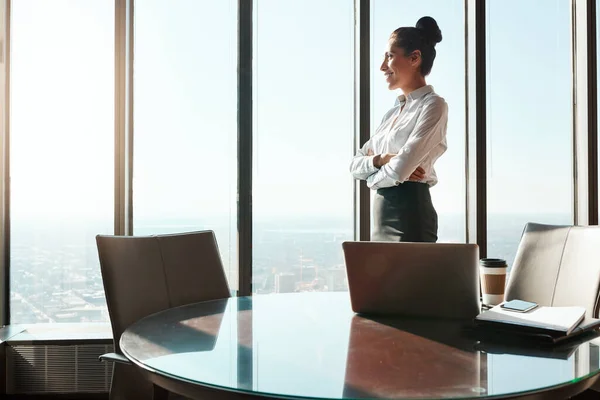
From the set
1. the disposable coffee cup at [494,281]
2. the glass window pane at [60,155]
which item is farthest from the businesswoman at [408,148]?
the glass window pane at [60,155]

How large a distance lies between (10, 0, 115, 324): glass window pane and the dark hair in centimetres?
160

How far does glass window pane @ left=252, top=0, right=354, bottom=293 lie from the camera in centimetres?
298

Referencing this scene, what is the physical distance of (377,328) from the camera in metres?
1.32

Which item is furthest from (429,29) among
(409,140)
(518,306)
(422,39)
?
(518,306)

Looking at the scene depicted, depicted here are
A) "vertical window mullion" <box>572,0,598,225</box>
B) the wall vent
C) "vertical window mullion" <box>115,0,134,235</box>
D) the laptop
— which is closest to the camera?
the laptop

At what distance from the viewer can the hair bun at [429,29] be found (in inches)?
88.7

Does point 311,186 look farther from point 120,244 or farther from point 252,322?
point 252,322

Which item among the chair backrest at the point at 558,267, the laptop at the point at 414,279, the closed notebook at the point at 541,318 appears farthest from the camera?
the chair backrest at the point at 558,267

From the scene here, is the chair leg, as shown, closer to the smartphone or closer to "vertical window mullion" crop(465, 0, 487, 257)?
the smartphone

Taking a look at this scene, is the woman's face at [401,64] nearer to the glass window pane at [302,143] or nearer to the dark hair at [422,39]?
the dark hair at [422,39]

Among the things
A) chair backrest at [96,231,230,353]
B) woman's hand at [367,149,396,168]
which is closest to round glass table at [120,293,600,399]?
chair backrest at [96,231,230,353]

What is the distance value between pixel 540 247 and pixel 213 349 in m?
1.38

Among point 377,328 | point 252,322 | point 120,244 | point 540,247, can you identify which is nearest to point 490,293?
point 540,247

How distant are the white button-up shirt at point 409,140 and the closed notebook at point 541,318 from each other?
864mm
